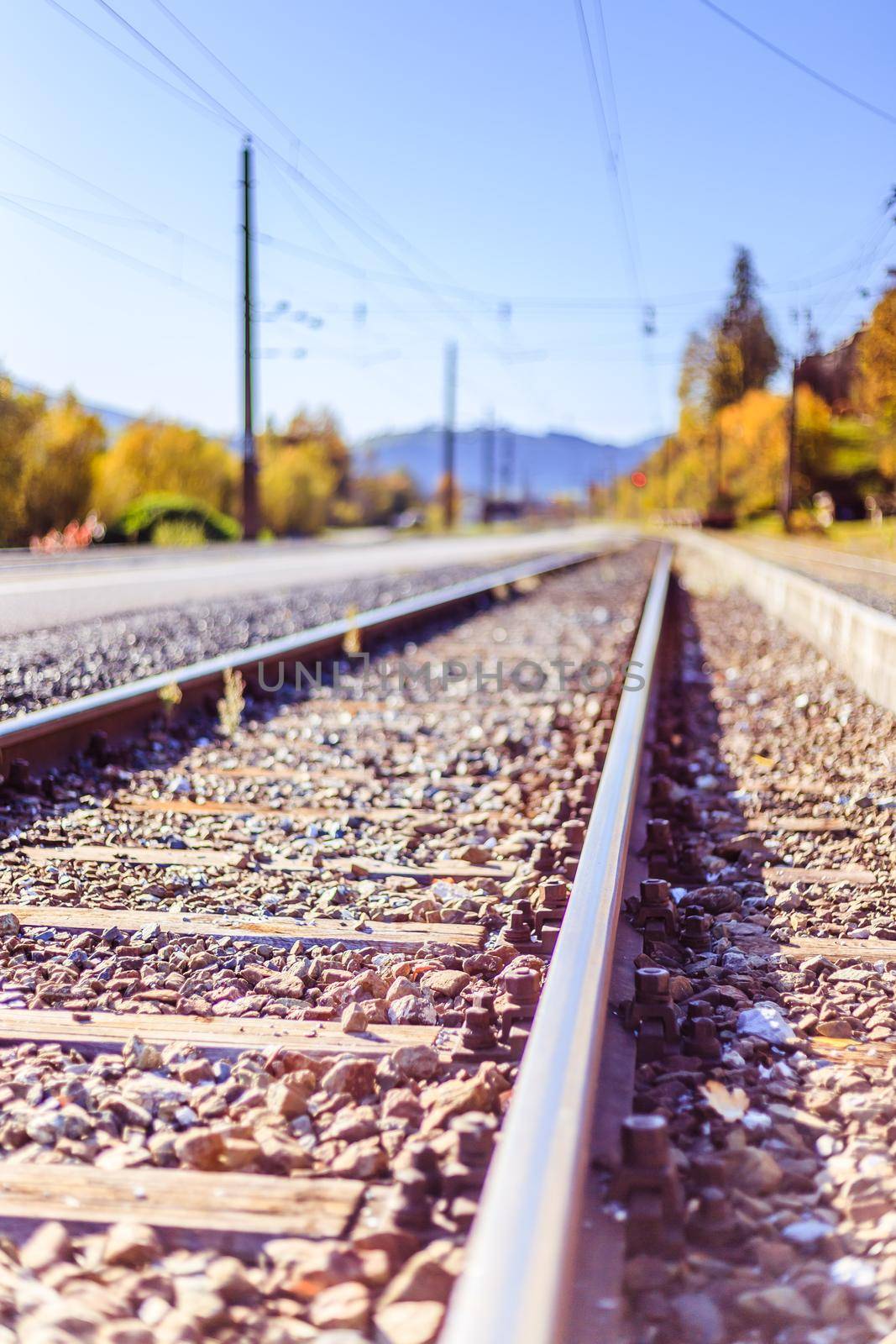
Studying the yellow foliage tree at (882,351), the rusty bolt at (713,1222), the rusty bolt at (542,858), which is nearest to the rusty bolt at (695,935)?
the rusty bolt at (542,858)

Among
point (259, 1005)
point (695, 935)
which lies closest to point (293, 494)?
point (695, 935)

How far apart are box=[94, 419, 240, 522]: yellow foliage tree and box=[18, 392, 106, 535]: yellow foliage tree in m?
0.78

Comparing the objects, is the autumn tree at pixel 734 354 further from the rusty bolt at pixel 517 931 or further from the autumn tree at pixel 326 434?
the rusty bolt at pixel 517 931

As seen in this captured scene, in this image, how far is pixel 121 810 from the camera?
4363 mm

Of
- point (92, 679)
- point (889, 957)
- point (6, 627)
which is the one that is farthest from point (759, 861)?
point (6, 627)

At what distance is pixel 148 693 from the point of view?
5777 mm

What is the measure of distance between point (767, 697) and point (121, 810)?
493 cm

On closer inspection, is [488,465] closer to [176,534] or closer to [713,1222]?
[176,534]

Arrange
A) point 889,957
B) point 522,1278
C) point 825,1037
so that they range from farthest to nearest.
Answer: point 889,957 < point 825,1037 < point 522,1278

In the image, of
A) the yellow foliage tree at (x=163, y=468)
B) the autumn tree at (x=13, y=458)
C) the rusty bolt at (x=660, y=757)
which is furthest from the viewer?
the yellow foliage tree at (x=163, y=468)

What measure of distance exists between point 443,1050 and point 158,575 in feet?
46.1

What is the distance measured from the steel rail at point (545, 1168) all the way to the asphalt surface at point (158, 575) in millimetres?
7382

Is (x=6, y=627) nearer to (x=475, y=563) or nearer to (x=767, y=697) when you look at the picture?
(x=767, y=697)

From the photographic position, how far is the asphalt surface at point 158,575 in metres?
10.8
